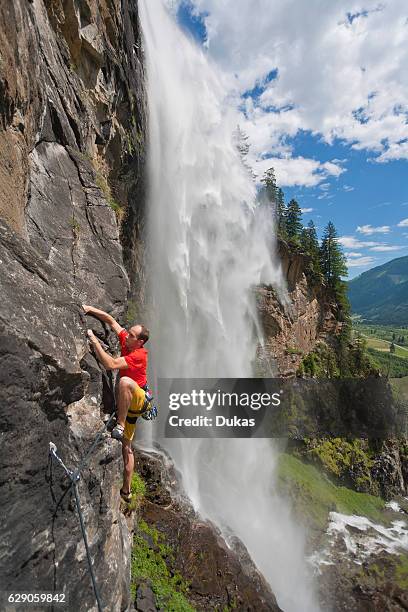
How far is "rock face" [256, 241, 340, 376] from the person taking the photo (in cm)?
3506

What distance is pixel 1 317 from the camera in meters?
3.76

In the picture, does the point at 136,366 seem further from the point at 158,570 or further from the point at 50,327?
the point at 158,570

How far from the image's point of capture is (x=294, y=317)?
3753cm

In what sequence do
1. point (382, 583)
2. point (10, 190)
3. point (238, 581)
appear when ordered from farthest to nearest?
point (382, 583)
point (238, 581)
point (10, 190)

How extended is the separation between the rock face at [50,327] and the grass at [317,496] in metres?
23.5

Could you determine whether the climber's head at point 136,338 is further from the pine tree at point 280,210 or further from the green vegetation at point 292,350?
the pine tree at point 280,210

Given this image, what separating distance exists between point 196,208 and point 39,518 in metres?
25.1

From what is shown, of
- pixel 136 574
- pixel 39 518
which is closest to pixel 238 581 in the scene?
pixel 136 574

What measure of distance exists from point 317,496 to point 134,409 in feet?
92.8

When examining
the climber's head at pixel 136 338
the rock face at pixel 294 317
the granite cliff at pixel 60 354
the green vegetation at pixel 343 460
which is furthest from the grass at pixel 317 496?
the climber's head at pixel 136 338

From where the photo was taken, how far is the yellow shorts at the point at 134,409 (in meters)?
5.55

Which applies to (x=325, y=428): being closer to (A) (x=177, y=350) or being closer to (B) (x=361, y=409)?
(B) (x=361, y=409)

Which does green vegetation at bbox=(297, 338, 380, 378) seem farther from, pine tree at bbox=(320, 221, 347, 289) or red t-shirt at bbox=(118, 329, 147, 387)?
red t-shirt at bbox=(118, 329, 147, 387)

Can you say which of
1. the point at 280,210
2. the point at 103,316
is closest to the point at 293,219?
the point at 280,210
